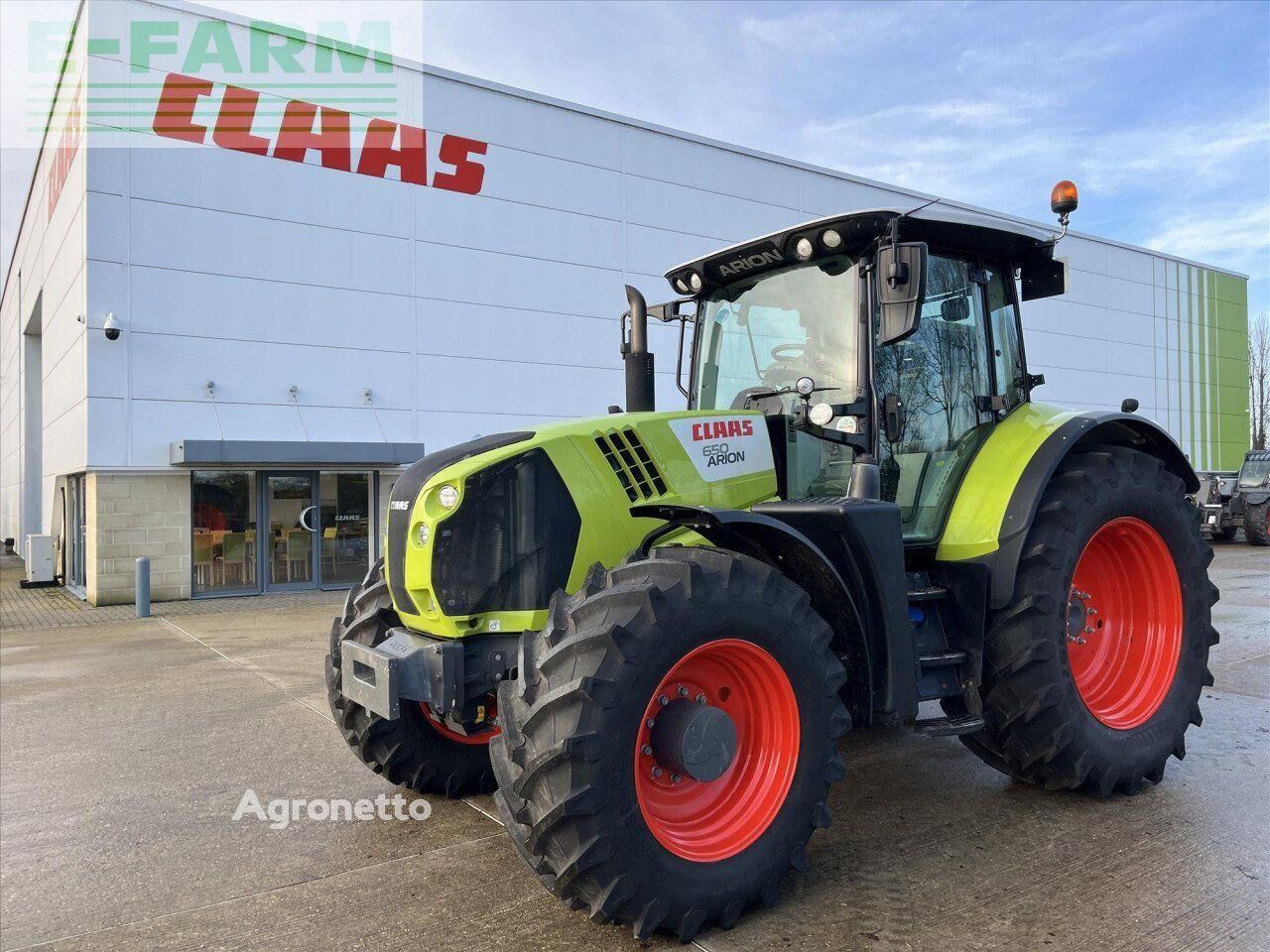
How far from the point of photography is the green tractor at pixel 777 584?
2729mm

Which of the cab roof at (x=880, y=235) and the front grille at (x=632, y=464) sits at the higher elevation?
the cab roof at (x=880, y=235)

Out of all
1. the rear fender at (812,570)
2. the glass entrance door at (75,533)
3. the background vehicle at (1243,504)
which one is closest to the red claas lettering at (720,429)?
the rear fender at (812,570)

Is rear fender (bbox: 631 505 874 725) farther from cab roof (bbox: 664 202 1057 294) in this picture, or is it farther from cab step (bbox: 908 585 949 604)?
cab roof (bbox: 664 202 1057 294)

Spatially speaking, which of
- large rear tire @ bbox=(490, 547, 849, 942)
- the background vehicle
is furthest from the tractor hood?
the background vehicle

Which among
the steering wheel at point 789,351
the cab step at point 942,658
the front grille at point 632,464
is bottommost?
the cab step at point 942,658

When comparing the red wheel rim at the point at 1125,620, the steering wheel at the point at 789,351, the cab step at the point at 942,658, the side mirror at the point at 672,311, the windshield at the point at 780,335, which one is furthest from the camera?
the side mirror at the point at 672,311

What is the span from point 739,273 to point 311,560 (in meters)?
11.8

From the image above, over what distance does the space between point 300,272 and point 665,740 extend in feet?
42.4

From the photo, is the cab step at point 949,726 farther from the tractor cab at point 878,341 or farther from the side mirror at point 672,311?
the side mirror at point 672,311

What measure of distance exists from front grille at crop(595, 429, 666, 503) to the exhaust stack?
0.94 metres

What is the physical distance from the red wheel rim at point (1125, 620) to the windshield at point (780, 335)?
1.58m

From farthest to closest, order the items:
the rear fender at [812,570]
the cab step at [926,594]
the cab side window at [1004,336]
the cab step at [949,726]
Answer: the cab side window at [1004,336]
the cab step at [926,594]
the cab step at [949,726]
the rear fender at [812,570]

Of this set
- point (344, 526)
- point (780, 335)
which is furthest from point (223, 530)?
point (780, 335)

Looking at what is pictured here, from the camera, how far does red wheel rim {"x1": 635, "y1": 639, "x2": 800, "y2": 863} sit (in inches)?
116
